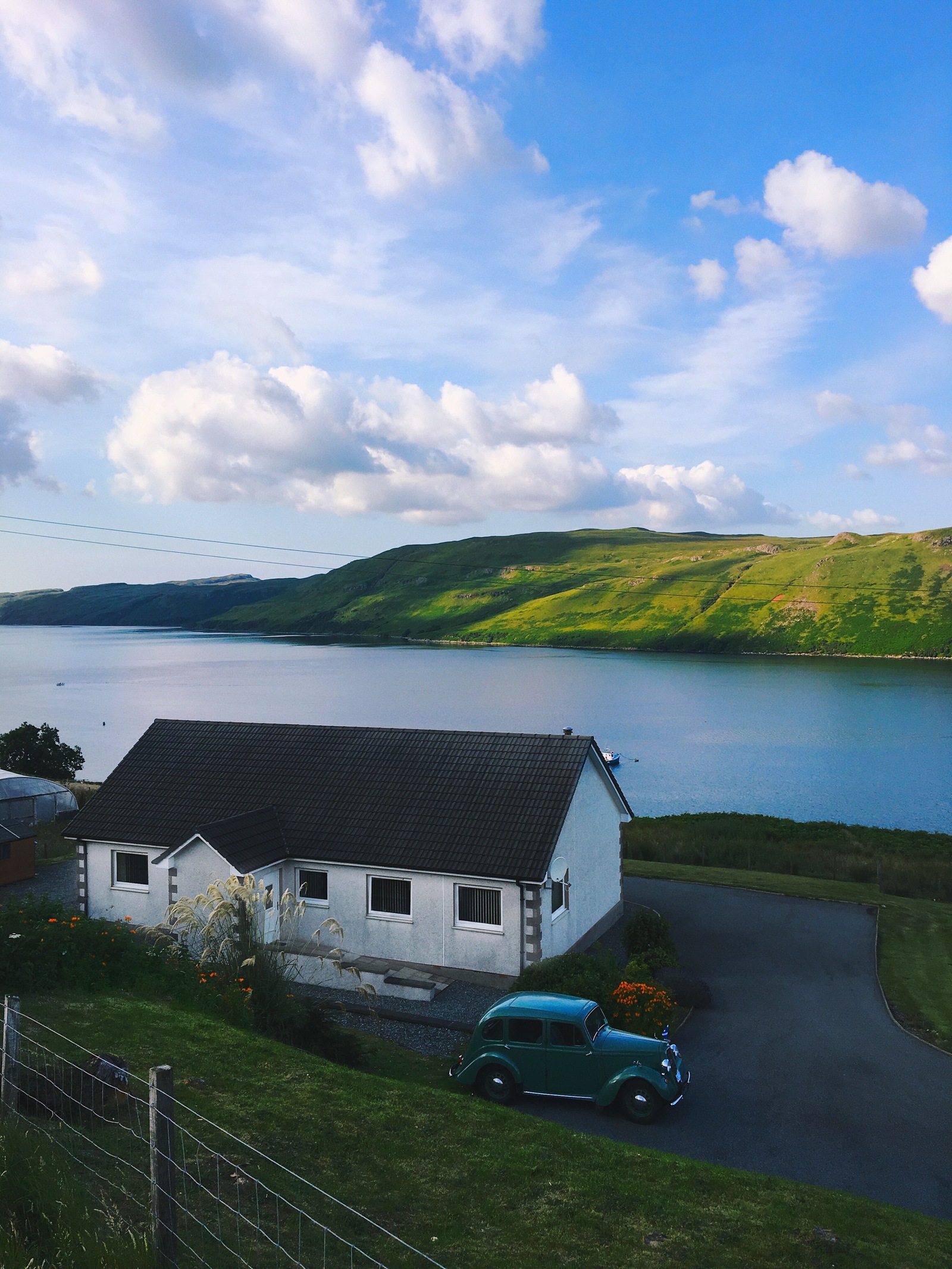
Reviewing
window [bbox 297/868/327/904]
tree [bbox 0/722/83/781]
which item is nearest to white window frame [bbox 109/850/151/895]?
window [bbox 297/868/327/904]

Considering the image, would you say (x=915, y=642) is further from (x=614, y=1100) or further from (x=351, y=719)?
(x=614, y=1100)

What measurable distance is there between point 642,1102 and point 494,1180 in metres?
5.03

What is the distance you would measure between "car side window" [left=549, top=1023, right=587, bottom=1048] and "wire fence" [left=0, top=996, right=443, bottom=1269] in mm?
5660

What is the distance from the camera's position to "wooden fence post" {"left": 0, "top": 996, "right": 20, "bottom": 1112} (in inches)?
339

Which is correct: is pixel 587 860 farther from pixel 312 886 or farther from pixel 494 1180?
pixel 494 1180

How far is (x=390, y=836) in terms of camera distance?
23.3 m

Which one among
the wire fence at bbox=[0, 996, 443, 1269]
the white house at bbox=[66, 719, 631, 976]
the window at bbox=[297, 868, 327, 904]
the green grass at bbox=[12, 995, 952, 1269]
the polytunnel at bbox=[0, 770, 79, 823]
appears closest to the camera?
the wire fence at bbox=[0, 996, 443, 1269]

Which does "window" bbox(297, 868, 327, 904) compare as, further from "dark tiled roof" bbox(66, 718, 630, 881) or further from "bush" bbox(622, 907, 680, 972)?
"bush" bbox(622, 907, 680, 972)

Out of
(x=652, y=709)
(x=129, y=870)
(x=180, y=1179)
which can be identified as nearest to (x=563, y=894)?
(x=129, y=870)

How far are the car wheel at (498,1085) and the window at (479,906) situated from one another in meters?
6.43

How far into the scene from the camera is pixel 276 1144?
10.5 meters

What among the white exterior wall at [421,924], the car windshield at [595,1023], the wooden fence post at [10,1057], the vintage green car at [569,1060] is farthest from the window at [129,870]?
the wooden fence post at [10,1057]

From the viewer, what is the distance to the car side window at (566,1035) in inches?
585

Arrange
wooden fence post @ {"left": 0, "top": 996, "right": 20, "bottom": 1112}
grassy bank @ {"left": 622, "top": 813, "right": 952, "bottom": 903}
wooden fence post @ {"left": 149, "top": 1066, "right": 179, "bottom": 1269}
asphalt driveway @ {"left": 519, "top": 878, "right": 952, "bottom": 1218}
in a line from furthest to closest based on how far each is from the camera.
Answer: grassy bank @ {"left": 622, "top": 813, "right": 952, "bottom": 903}
asphalt driveway @ {"left": 519, "top": 878, "right": 952, "bottom": 1218}
wooden fence post @ {"left": 0, "top": 996, "right": 20, "bottom": 1112}
wooden fence post @ {"left": 149, "top": 1066, "right": 179, "bottom": 1269}
